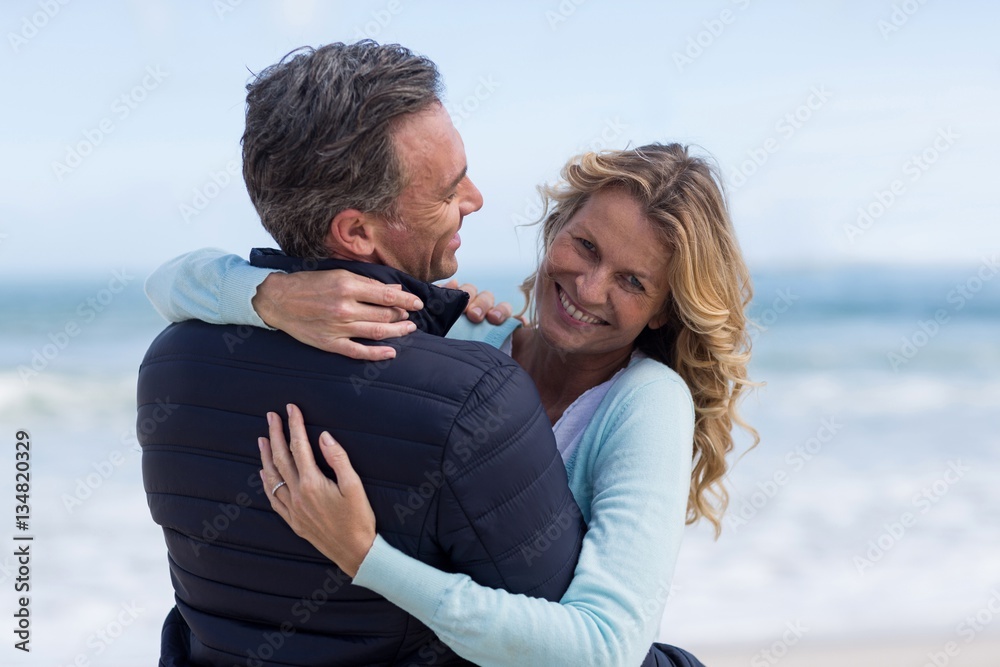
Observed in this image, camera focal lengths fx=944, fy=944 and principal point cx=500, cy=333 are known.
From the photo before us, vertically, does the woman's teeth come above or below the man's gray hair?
below

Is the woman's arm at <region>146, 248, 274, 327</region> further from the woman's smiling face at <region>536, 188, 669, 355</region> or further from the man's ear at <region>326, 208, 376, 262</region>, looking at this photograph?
the woman's smiling face at <region>536, 188, 669, 355</region>

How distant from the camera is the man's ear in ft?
5.28

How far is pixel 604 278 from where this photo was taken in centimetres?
216

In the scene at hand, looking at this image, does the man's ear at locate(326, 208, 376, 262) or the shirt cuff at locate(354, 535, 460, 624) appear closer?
the shirt cuff at locate(354, 535, 460, 624)

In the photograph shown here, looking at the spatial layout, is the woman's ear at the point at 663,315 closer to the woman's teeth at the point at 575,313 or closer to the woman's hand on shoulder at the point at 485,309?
the woman's teeth at the point at 575,313

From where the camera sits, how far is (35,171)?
58.9 ft

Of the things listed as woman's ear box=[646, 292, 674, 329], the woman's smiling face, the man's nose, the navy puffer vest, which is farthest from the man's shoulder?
woman's ear box=[646, 292, 674, 329]

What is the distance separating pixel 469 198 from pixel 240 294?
479 mm

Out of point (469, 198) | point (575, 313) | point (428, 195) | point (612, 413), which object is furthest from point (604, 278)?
point (428, 195)

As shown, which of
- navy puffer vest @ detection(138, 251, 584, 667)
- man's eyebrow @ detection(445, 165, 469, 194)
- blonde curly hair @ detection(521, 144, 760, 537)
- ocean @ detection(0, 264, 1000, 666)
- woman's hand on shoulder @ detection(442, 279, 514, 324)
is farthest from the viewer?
ocean @ detection(0, 264, 1000, 666)

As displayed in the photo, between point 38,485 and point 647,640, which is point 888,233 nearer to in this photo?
point 38,485

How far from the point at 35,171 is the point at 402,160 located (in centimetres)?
1870

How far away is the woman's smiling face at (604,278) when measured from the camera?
2.16 metres

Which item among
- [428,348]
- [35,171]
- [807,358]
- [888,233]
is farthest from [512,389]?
[888,233]
